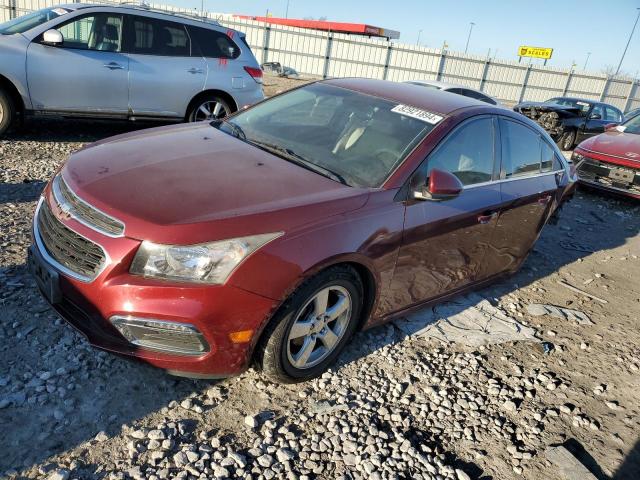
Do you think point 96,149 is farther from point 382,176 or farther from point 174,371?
point 382,176

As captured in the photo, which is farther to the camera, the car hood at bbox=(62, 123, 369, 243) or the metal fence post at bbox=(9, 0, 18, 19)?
the metal fence post at bbox=(9, 0, 18, 19)

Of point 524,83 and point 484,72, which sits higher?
point 484,72

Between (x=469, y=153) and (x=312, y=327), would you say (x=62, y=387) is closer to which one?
(x=312, y=327)

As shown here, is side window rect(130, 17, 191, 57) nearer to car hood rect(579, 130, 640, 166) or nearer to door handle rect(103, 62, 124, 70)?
door handle rect(103, 62, 124, 70)

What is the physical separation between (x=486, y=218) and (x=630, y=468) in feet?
5.97

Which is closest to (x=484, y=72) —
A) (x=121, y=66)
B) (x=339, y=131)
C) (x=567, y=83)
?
(x=567, y=83)

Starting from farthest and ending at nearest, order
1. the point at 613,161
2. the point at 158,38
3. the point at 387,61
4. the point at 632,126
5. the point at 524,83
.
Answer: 1. the point at 524,83
2. the point at 387,61
3. the point at 632,126
4. the point at 613,161
5. the point at 158,38

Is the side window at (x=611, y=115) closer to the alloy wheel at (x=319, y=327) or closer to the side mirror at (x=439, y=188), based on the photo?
the side mirror at (x=439, y=188)

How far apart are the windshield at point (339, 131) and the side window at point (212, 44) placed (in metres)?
4.06

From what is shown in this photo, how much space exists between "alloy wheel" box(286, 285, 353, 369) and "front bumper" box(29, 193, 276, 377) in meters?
0.32

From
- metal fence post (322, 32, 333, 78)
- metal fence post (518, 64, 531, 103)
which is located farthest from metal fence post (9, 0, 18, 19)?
metal fence post (518, 64, 531, 103)

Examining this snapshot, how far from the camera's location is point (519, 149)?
4250mm

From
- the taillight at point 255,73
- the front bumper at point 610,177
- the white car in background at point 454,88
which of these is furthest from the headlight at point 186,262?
the white car in background at point 454,88

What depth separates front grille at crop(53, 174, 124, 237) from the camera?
2.43m
